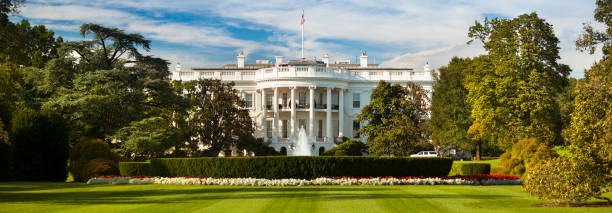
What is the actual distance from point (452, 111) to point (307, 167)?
32856 millimetres

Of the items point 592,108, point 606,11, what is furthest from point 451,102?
point 592,108

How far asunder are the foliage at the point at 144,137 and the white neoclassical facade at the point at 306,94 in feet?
82.1

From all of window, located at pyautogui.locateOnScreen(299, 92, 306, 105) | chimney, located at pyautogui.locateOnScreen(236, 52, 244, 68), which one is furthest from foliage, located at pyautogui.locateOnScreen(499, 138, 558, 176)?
chimney, located at pyautogui.locateOnScreen(236, 52, 244, 68)

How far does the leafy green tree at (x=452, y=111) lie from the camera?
5394 centimetres

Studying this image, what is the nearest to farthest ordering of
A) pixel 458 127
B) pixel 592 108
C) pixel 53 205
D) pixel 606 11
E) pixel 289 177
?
pixel 592 108, pixel 53 205, pixel 289 177, pixel 606 11, pixel 458 127

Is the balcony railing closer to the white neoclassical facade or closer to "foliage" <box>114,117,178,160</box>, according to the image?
the white neoclassical facade

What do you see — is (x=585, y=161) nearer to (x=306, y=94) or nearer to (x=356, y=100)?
(x=306, y=94)

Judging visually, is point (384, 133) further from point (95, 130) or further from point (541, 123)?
point (95, 130)

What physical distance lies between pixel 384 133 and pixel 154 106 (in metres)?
15.7

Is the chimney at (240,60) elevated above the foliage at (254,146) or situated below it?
above

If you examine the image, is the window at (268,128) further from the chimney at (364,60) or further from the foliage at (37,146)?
the foliage at (37,146)

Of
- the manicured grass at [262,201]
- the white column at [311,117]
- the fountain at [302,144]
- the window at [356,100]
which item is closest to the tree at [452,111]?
the window at [356,100]

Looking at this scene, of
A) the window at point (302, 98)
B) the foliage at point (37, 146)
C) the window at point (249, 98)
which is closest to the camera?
the foliage at point (37, 146)

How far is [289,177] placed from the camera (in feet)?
83.2
